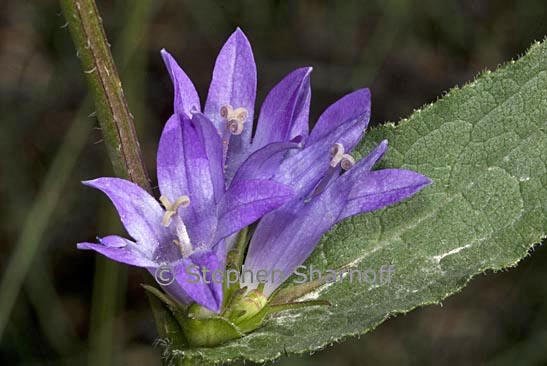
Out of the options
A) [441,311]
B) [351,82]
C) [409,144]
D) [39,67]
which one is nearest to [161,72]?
[39,67]

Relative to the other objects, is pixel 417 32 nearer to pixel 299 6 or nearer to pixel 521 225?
pixel 299 6

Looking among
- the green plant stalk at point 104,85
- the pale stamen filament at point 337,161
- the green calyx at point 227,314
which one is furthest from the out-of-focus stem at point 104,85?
the pale stamen filament at point 337,161

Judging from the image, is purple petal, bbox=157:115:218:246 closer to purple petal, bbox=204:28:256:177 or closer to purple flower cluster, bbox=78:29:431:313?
purple flower cluster, bbox=78:29:431:313

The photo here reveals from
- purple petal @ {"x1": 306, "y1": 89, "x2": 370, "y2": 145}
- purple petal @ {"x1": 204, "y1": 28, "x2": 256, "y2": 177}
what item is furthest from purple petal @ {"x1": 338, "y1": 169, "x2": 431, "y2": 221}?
purple petal @ {"x1": 204, "y1": 28, "x2": 256, "y2": 177}

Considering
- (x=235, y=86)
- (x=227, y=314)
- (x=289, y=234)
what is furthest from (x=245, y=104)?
(x=227, y=314)

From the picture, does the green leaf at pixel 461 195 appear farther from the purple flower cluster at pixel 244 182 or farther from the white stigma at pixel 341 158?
the white stigma at pixel 341 158

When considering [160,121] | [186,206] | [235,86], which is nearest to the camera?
[186,206]

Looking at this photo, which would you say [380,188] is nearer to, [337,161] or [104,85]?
[337,161]
